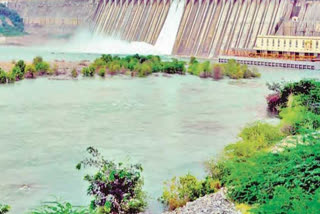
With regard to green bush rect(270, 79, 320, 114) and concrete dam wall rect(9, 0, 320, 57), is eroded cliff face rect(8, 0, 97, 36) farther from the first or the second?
green bush rect(270, 79, 320, 114)

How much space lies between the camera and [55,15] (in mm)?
62500

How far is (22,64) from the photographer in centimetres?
3341

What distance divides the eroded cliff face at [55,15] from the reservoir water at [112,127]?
2732cm

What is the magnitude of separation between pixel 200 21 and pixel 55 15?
2281 centimetres

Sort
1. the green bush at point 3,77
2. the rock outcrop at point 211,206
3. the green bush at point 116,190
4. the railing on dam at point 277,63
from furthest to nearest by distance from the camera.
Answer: the railing on dam at point 277,63
the green bush at point 3,77
the green bush at point 116,190
the rock outcrop at point 211,206

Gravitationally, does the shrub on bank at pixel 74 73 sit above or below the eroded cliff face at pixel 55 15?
below

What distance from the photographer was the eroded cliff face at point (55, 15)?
5791 centimetres

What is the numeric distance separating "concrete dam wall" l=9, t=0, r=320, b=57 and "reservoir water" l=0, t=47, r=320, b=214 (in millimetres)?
10139

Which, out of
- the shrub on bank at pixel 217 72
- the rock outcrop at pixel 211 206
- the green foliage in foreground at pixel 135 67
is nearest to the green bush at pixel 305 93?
the rock outcrop at pixel 211 206

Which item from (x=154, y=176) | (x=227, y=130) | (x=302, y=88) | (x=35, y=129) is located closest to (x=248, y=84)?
(x=302, y=88)

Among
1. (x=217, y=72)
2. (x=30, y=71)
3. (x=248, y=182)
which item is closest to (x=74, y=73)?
(x=30, y=71)

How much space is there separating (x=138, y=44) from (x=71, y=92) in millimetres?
22596

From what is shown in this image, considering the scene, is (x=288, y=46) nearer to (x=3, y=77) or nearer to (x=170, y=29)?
(x=170, y=29)

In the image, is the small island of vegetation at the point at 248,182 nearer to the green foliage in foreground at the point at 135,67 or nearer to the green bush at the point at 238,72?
the green bush at the point at 238,72
